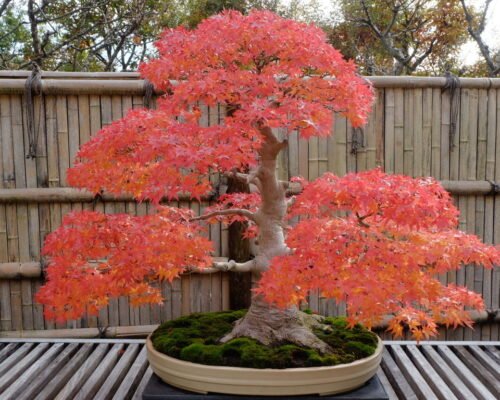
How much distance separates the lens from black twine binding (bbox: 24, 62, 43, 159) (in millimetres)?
2582

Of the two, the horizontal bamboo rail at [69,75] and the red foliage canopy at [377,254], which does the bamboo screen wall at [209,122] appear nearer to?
the horizontal bamboo rail at [69,75]

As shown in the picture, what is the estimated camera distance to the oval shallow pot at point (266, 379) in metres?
1.66

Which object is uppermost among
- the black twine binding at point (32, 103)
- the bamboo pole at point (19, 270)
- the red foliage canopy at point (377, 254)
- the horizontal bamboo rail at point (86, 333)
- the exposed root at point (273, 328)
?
the black twine binding at point (32, 103)

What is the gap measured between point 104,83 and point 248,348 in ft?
5.46

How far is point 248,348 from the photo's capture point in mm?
1758

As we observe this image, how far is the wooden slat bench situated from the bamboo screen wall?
0.28 meters

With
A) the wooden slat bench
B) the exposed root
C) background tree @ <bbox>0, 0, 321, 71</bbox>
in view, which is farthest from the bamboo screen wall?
background tree @ <bbox>0, 0, 321, 71</bbox>

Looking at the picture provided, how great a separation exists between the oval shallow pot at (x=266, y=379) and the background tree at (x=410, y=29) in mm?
7232

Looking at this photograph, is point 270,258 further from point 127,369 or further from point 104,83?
point 104,83

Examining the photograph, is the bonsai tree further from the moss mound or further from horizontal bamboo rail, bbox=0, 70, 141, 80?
horizontal bamboo rail, bbox=0, 70, 141, 80

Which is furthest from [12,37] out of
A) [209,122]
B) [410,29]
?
[410,29]

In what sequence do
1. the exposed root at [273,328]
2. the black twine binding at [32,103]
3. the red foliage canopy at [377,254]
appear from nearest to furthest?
the red foliage canopy at [377,254] < the exposed root at [273,328] < the black twine binding at [32,103]

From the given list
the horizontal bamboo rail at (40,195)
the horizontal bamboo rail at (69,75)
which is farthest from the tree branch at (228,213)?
the horizontal bamboo rail at (69,75)

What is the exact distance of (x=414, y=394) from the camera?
195cm
